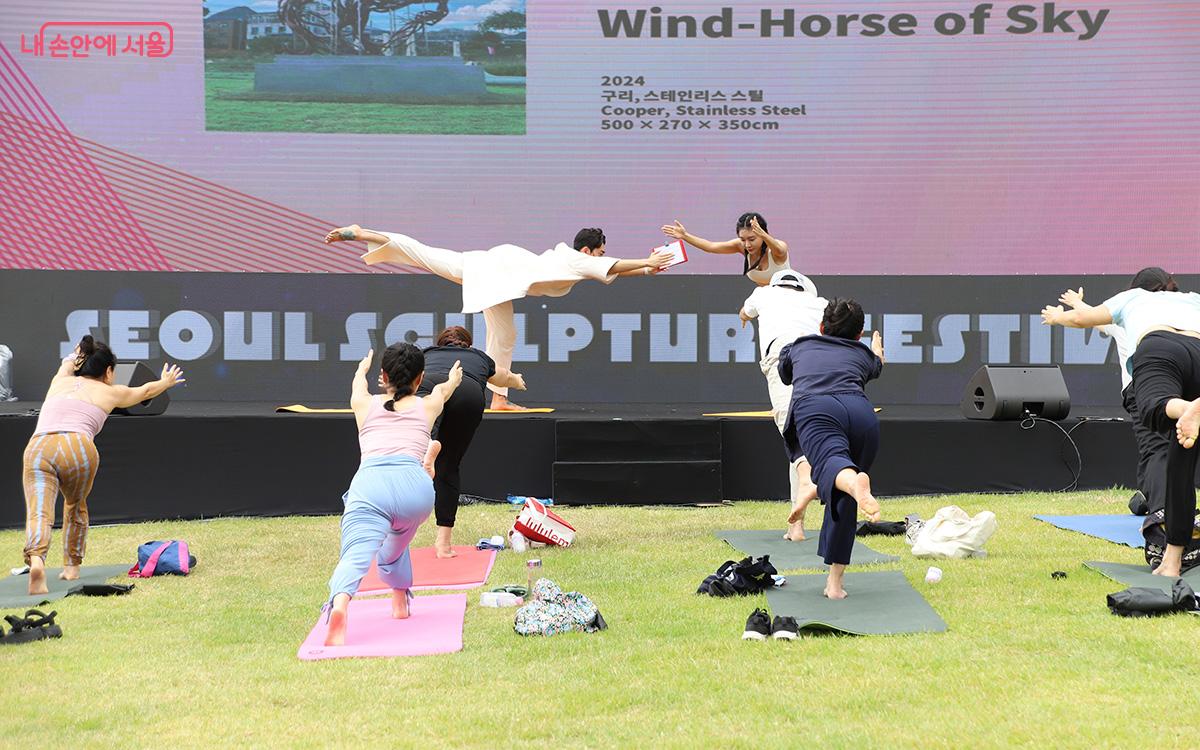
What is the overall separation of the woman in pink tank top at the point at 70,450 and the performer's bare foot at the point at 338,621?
6.31ft

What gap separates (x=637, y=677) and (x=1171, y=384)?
259cm

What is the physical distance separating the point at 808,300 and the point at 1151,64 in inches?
183

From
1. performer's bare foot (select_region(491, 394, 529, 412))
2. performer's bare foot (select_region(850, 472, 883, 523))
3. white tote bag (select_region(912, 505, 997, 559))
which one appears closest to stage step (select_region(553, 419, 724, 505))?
performer's bare foot (select_region(491, 394, 529, 412))

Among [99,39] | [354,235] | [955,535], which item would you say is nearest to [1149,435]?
[955,535]

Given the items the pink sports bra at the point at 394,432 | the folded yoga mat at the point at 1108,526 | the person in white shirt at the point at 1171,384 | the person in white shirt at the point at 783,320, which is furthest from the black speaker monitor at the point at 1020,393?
the pink sports bra at the point at 394,432

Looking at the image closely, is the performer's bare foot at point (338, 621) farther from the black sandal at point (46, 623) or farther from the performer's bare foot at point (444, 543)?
the performer's bare foot at point (444, 543)

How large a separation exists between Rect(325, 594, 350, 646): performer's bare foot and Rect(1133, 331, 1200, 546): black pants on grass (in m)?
3.23

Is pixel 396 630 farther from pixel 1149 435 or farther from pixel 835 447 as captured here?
pixel 1149 435

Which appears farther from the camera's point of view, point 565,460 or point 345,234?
point 565,460

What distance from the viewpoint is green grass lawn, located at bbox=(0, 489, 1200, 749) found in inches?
125

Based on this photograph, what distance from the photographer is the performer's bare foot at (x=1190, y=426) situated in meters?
4.47

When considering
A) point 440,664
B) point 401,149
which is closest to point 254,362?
point 401,149

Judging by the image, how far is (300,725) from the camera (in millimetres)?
3303

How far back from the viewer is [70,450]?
558 cm
